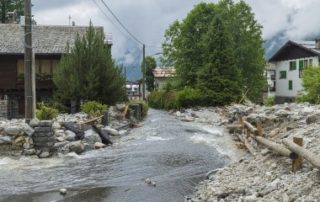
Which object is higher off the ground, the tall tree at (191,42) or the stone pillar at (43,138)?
the tall tree at (191,42)

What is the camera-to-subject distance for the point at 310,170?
32.9 feet

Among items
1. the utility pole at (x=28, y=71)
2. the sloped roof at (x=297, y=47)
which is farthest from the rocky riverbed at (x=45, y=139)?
the sloped roof at (x=297, y=47)

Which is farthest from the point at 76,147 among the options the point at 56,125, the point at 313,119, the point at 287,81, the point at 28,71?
the point at 287,81

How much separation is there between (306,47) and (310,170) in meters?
47.8

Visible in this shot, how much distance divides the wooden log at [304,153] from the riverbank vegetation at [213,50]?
108ft

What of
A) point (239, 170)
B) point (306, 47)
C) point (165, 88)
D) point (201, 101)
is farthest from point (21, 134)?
point (306, 47)

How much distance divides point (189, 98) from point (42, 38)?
46.8 feet

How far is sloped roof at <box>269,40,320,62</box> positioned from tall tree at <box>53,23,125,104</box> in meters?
32.0

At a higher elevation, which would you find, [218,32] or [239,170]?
[218,32]

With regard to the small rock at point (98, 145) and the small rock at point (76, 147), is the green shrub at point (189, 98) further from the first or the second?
the small rock at point (76, 147)

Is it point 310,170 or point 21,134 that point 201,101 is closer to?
point 21,134

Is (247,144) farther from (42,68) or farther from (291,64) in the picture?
(291,64)

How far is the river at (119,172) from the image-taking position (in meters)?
11.3

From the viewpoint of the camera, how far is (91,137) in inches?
758
